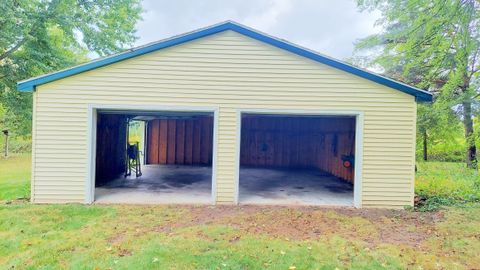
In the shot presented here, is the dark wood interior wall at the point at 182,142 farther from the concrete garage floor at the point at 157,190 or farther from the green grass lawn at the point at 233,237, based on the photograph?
the green grass lawn at the point at 233,237

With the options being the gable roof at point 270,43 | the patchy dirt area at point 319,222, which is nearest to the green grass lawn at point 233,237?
the patchy dirt area at point 319,222

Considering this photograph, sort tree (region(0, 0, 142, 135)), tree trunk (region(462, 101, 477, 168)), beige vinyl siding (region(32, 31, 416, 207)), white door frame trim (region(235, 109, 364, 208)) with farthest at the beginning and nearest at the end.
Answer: tree trunk (region(462, 101, 477, 168)) < tree (region(0, 0, 142, 135)) < white door frame trim (region(235, 109, 364, 208)) < beige vinyl siding (region(32, 31, 416, 207))

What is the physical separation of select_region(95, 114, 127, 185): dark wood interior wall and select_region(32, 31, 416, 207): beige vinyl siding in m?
2.61

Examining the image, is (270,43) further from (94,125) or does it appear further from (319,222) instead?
(94,125)

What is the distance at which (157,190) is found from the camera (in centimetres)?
A: 825

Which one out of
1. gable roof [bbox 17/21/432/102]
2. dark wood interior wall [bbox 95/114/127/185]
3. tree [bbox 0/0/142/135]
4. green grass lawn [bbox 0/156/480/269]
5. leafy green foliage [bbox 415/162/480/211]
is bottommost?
green grass lawn [bbox 0/156/480/269]

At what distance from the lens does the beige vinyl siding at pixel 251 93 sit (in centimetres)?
685

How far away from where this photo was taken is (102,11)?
593 inches

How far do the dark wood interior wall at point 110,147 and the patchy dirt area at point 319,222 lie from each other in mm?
4113

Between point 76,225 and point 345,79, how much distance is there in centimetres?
621

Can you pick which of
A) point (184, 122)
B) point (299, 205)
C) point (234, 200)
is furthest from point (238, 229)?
point (184, 122)

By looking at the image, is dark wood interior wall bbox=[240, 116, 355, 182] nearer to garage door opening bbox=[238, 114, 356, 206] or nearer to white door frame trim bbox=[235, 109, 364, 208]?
garage door opening bbox=[238, 114, 356, 206]

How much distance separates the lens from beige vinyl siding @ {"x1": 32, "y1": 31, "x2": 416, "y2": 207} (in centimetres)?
685

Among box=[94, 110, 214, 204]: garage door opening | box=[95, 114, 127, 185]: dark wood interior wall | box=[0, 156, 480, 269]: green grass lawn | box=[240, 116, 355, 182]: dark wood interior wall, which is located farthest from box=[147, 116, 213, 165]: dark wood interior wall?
box=[0, 156, 480, 269]: green grass lawn
